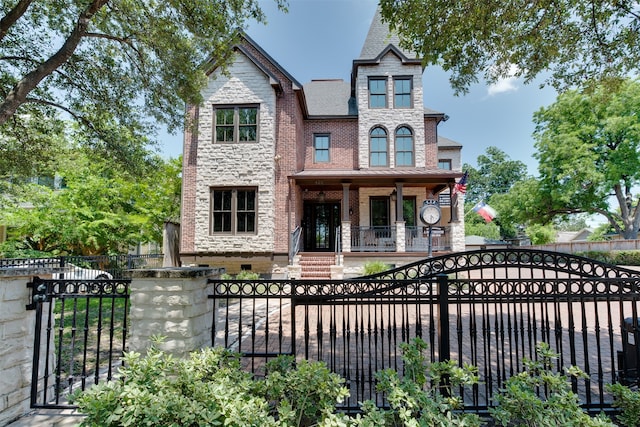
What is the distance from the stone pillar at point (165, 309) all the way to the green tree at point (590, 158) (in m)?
27.5

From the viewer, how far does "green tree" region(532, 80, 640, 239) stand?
21.4 metres

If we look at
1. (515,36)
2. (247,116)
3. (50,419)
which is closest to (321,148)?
(247,116)

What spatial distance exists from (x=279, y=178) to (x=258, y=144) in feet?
5.35

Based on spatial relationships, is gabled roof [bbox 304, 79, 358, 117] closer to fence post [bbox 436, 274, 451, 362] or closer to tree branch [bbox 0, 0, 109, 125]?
tree branch [bbox 0, 0, 109, 125]

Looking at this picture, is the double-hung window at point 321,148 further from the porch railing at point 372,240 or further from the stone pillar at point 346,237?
the stone pillar at point 346,237

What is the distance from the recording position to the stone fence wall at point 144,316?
9.31 ft

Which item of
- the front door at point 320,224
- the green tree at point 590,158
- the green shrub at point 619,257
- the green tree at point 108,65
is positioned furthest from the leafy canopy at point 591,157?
the green tree at point 108,65

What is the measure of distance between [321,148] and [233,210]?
5770mm

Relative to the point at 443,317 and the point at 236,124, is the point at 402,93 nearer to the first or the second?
the point at 236,124

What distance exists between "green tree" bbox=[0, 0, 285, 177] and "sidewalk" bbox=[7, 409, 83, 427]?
6176mm

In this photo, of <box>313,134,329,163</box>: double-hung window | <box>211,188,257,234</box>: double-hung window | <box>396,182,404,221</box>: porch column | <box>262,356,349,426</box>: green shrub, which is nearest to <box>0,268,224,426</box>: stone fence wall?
<box>262,356,349,426</box>: green shrub

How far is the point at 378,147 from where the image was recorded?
15211mm

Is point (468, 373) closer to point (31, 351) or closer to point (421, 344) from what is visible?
point (421, 344)

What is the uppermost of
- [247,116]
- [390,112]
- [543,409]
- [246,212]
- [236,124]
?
[390,112]
